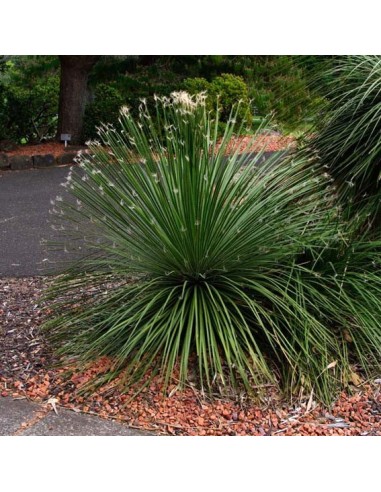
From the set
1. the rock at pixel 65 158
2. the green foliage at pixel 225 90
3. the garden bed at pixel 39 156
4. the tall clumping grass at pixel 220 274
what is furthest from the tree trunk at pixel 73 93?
the tall clumping grass at pixel 220 274

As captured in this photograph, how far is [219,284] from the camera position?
3.56 metres

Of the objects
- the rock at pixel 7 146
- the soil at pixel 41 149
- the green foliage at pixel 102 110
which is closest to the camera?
the soil at pixel 41 149

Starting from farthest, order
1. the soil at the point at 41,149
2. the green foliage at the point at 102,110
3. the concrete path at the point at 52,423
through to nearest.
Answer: the green foliage at the point at 102,110 < the soil at the point at 41,149 < the concrete path at the point at 52,423

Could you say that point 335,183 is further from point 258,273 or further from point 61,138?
point 61,138

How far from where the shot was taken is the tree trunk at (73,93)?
1098 cm

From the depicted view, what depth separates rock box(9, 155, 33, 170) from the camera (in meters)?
10.5

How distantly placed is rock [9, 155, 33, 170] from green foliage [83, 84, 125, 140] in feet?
4.19

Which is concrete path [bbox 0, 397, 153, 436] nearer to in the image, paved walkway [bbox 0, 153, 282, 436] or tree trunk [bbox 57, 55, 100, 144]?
paved walkway [bbox 0, 153, 282, 436]

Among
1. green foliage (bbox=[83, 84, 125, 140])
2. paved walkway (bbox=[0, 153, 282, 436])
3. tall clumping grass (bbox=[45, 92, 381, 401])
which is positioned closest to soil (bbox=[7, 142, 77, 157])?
green foliage (bbox=[83, 84, 125, 140])

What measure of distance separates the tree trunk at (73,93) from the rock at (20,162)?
1.07 m

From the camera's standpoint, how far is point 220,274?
3570 mm

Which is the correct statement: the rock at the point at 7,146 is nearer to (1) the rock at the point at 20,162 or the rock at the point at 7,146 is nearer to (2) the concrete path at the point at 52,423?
(1) the rock at the point at 20,162

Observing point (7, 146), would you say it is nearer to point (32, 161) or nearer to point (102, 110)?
point (32, 161)

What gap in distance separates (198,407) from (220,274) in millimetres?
746
